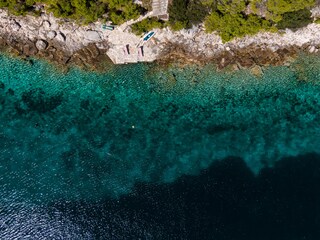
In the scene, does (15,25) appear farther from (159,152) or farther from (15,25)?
(159,152)

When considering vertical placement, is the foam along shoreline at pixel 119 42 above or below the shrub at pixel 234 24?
below

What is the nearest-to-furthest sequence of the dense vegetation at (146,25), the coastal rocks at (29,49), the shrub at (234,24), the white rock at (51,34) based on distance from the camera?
the shrub at (234,24) → the dense vegetation at (146,25) → the white rock at (51,34) → the coastal rocks at (29,49)

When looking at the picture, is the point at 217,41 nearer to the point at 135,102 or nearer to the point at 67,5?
the point at 135,102

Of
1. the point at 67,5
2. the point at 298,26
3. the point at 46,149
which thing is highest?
the point at 298,26

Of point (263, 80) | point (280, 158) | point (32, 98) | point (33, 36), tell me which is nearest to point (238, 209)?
point (280, 158)

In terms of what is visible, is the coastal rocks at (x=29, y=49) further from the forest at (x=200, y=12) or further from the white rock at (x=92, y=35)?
the white rock at (x=92, y=35)

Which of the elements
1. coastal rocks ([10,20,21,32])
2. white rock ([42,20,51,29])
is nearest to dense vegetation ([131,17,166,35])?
white rock ([42,20,51,29])

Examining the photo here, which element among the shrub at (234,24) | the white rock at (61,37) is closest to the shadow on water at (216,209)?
the shrub at (234,24)
